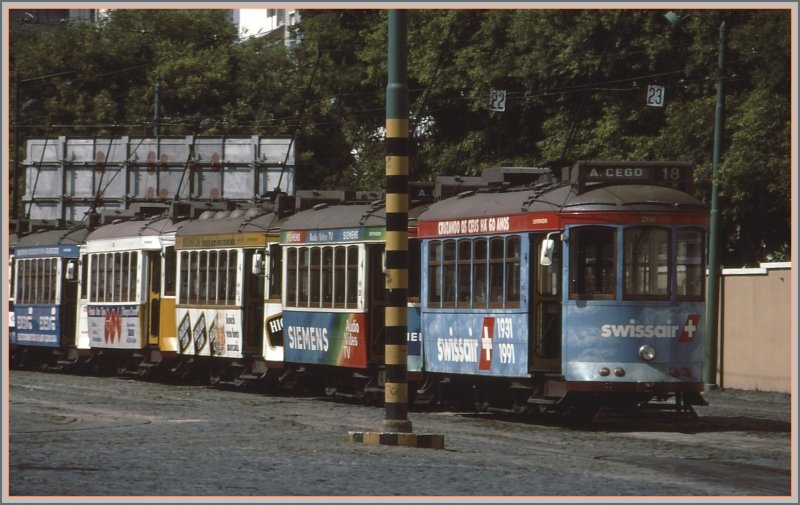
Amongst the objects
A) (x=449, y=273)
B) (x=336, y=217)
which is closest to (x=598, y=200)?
(x=449, y=273)

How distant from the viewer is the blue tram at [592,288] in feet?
73.8

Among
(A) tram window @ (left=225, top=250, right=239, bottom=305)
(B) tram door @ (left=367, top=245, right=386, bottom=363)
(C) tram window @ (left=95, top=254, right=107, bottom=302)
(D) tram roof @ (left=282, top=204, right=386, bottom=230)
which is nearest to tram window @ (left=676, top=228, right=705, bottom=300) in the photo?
(D) tram roof @ (left=282, top=204, right=386, bottom=230)

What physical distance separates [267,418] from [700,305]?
5.13m

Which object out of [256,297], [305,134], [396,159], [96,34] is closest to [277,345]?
[256,297]

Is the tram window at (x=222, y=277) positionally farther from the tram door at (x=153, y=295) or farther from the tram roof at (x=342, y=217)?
the tram door at (x=153, y=295)

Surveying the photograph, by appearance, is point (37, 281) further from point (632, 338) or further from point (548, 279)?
point (632, 338)

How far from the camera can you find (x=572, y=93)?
44.0 meters

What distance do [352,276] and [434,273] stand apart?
95.4 inches

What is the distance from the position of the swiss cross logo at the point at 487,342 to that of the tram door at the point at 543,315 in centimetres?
87

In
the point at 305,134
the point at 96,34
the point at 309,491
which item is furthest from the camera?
the point at 96,34

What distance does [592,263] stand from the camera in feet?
74.8

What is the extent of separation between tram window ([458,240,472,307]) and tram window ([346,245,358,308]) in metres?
2.97

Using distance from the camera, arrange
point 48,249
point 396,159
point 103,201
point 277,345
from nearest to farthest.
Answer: point 396,159 → point 277,345 → point 48,249 → point 103,201

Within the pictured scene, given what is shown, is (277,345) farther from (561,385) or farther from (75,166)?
(75,166)
